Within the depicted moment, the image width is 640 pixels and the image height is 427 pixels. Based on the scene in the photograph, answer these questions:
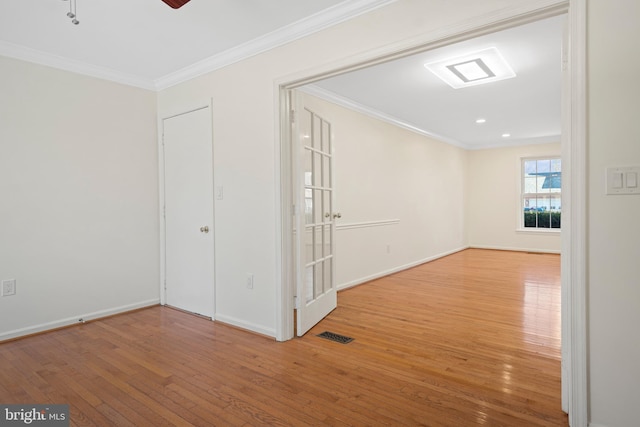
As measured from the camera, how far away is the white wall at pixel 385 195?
4.81 meters

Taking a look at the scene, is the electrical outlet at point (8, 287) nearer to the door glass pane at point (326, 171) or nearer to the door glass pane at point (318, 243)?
the door glass pane at point (318, 243)

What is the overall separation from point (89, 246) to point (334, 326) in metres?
2.48

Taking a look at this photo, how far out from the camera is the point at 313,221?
3.44m

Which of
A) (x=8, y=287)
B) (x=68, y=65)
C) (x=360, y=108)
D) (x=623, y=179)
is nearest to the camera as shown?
(x=623, y=179)

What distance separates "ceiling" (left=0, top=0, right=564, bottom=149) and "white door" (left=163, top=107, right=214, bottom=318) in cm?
56

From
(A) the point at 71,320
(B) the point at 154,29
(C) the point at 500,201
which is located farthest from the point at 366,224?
(C) the point at 500,201

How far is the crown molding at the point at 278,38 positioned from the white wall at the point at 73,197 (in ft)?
2.23

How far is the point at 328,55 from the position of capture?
2.69m

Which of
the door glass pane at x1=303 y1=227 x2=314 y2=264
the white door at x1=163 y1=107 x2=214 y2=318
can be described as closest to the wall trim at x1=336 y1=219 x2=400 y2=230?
the door glass pane at x1=303 y1=227 x2=314 y2=264

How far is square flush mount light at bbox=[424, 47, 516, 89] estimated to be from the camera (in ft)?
11.3

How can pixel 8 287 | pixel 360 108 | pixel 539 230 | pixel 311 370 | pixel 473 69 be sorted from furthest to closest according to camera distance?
pixel 539 230 < pixel 360 108 < pixel 473 69 < pixel 8 287 < pixel 311 370

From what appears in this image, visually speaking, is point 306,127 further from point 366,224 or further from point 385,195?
point 385,195

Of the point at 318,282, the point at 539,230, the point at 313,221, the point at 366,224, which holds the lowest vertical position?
the point at 318,282

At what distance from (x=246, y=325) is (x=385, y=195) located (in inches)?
127
